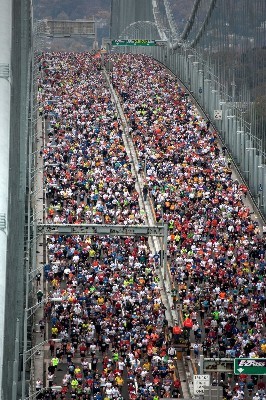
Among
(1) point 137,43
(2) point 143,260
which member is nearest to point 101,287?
(2) point 143,260

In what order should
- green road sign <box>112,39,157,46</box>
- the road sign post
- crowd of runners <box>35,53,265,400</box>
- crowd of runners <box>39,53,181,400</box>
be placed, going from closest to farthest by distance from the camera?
1. the road sign post
2. crowd of runners <box>39,53,181,400</box>
3. crowd of runners <box>35,53,265,400</box>
4. green road sign <box>112,39,157,46</box>

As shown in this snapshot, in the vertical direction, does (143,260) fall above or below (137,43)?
below

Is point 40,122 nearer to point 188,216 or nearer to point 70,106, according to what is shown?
point 70,106

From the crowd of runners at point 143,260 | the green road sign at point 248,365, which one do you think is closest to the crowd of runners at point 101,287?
the crowd of runners at point 143,260

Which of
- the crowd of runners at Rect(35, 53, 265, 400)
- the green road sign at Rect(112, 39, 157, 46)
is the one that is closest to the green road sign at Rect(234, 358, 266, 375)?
the crowd of runners at Rect(35, 53, 265, 400)

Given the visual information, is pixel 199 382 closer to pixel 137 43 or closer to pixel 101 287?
pixel 101 287

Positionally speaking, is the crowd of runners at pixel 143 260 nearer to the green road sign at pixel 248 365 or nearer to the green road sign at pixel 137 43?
the green road sign at pixel 248 365

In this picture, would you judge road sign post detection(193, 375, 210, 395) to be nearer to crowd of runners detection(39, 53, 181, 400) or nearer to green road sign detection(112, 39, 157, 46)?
crowd of runners detection(39, 53, 181, 400)
